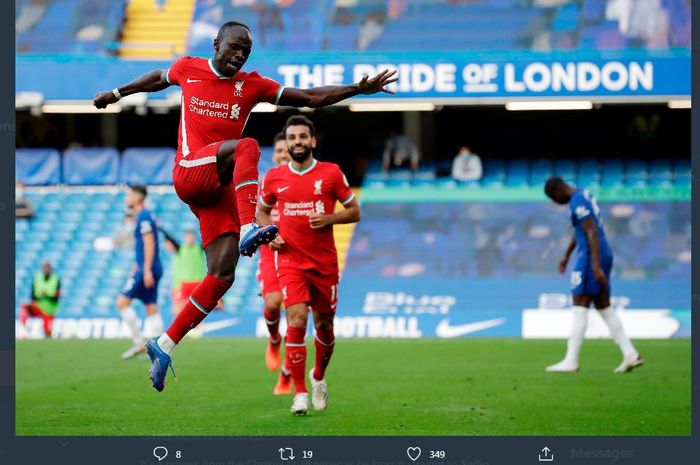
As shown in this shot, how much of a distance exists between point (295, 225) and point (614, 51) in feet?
41.7

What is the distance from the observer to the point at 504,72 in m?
21.5

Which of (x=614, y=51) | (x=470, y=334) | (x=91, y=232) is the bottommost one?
(x=470, y=334)

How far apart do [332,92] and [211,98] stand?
72cm

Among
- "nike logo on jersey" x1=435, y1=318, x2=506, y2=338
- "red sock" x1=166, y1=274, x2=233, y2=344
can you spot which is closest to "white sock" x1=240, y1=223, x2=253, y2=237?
"red sock" x1=166, y1=274, x2=233, y2=344

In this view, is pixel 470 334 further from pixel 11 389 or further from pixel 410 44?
pixel 11 389

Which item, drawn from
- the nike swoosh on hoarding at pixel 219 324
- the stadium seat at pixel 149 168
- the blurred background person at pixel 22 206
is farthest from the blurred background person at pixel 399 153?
the blurred background person at pixel 22 206

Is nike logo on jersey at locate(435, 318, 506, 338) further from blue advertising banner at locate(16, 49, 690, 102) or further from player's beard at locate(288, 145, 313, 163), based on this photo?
player's beard at locate(288, 145, 313, 163)

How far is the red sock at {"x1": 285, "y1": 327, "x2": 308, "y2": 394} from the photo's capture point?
32.6 ft

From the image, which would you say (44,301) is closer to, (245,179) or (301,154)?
(301,154)

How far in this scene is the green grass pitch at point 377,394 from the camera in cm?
920

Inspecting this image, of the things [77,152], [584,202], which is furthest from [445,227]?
[584,202]

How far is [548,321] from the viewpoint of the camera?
19516 millimetres

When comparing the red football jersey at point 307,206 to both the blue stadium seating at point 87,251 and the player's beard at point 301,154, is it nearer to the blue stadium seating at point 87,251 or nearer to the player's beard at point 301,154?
the player's beard at point 301,154
